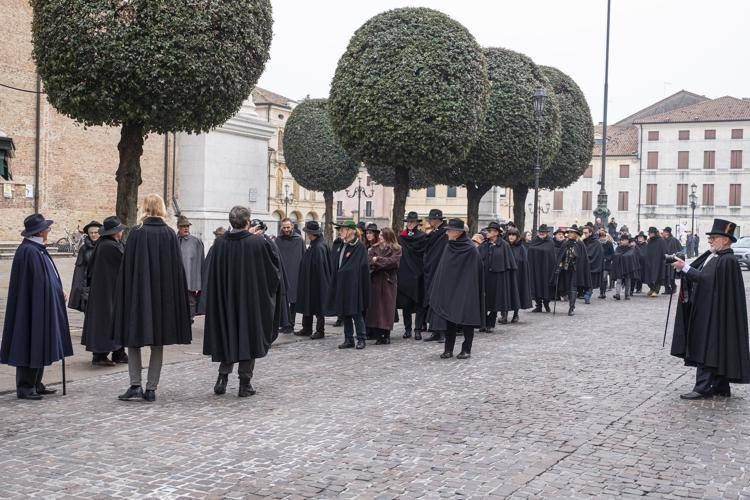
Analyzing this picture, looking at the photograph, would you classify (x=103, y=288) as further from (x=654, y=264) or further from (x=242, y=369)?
(x=654, y=264)

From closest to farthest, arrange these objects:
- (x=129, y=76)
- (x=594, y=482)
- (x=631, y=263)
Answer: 1. (x=594, y=482)
2. (x=129, y=76)
3. (x=631, y=263)

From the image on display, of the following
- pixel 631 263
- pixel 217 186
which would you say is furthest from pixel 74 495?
pixel 631 263

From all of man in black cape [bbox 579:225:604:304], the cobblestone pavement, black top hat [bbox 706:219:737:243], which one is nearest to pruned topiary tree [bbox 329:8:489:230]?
man in black cape [bbox 579:225:604:304]

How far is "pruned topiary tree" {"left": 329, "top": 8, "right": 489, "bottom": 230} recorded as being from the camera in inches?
828

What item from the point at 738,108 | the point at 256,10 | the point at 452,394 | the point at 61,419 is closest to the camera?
the point at 61,419

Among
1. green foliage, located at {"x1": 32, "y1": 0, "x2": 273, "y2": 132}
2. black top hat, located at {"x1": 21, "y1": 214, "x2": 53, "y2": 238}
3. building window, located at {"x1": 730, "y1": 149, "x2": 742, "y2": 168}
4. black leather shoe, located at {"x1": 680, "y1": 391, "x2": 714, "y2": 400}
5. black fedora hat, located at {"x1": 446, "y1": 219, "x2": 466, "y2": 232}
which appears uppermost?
building window, located at {"x1": 730, "y1": 149, "x2": 742, "y2": 168}

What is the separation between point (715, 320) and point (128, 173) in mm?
9044

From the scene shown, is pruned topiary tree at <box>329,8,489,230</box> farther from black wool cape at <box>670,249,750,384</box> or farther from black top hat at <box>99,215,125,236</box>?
black wool cape at <box>670,249,750,384</box>

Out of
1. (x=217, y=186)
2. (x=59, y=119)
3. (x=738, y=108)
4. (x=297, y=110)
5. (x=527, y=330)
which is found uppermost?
(x=738, y=108)

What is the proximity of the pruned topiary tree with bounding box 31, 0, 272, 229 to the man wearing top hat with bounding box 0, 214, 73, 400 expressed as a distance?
4406 millimetres

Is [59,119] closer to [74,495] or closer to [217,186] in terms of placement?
[217,186]

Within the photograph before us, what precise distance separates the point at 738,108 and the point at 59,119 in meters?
70.3

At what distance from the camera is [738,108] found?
8062 cm

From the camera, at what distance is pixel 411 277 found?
14.2 metres
